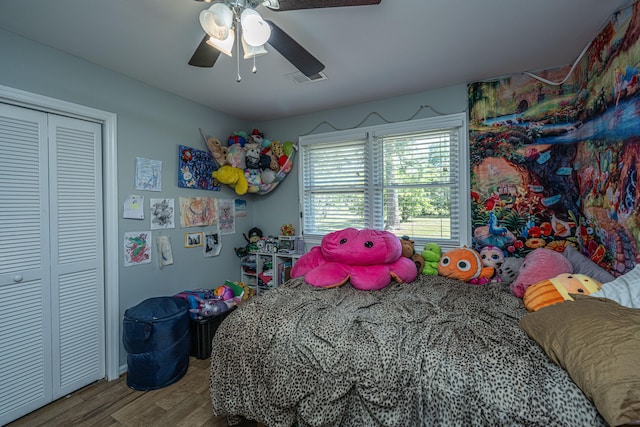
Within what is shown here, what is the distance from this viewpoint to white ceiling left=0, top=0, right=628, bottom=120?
5.00ft

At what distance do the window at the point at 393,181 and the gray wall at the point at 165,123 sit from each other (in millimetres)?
150

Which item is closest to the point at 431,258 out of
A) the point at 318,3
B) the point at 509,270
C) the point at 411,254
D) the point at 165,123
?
the point at 411,254

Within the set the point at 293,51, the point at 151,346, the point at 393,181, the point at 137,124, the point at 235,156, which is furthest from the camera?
the point at 235,156

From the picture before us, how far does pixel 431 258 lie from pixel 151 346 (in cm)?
243

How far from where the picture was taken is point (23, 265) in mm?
1801

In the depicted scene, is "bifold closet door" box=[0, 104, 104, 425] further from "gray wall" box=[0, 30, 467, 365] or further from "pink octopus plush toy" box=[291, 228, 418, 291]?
"pink octopus plush toy" box=[291, 228, 418, 291]

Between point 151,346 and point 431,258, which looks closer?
point 151,346

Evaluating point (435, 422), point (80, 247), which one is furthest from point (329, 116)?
point (435, 422)

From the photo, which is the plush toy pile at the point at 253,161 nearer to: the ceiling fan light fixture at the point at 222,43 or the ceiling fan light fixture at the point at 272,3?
the ceiling fan light fixture at the point at 222,43

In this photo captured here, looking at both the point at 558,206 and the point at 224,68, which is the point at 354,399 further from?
the point at 224,68

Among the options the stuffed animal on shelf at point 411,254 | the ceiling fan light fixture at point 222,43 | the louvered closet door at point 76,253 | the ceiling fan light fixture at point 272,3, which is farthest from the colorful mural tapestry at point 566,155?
the louvered closet door at point 76,253

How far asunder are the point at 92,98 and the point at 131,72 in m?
0.36

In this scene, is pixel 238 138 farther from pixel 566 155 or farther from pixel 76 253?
pixel 566 155

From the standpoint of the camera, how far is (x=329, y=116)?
10.3ft
